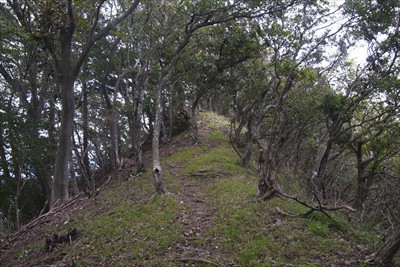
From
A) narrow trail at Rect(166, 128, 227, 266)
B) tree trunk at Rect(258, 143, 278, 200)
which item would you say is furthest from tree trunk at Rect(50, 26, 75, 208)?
tree trunk at Rect(258, 143, 278, 200)

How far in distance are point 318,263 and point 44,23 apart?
9.44 m

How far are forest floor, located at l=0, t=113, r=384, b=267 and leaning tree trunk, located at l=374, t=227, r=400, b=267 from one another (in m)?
0.40

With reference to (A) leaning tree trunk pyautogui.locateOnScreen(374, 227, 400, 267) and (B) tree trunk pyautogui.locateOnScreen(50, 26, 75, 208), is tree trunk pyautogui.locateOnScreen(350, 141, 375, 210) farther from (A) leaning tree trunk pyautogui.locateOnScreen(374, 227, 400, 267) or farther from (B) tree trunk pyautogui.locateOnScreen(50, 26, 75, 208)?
(B) tree trunk pyautogui.locateOnScreen(50, 26, 75, 208)

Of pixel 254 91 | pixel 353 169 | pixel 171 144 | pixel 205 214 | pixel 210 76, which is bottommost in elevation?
pixel 353 169

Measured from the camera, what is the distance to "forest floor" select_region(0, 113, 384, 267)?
7.10 meters

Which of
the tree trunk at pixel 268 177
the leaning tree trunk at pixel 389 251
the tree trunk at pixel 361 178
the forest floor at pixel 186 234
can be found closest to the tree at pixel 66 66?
the forest floor at pixel 186 234

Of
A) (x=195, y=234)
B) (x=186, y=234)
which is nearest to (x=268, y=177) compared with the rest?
(x=195, y=234)

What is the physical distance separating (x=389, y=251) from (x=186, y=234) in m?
4.34

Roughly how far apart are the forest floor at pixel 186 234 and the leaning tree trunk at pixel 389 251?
1.33ft

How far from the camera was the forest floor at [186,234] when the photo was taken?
23.3ft

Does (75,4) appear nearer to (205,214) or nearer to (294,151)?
(205,214)

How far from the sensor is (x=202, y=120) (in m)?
26.4

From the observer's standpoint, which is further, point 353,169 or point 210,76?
point 353,169

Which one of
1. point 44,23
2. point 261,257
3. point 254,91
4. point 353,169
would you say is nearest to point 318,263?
point 261,257
